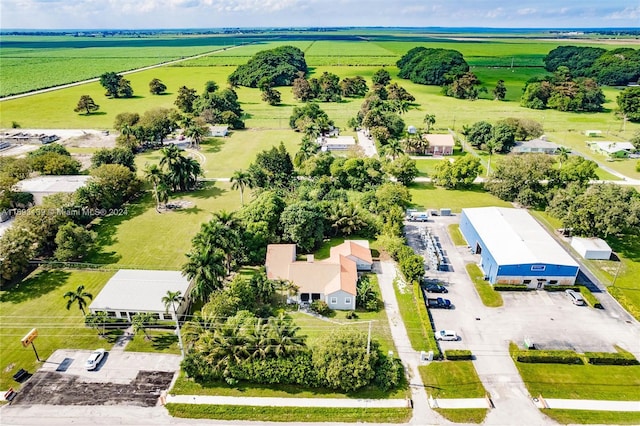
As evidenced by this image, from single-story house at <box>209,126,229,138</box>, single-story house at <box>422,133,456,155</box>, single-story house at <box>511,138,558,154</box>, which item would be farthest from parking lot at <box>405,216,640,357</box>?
single-story house at <box>209,126,229,138</box>

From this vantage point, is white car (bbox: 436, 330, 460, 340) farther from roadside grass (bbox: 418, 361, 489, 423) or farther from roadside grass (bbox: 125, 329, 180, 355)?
roadside grass (bbox: 125, 329, 180, 355)

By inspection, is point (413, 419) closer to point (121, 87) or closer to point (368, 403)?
point (368, 403)

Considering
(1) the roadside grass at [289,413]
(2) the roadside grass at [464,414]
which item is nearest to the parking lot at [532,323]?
(2) the roadside grass at [464,414]

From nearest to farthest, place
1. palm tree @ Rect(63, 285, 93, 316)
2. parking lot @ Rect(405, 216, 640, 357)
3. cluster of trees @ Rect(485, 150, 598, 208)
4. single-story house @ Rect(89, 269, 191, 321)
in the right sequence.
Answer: parking lot @ Rect(405, 216, 640, 357)
palm tree @ Rect(63, 285, 93, 316)
single-story house @ Rect(89, 269, 191, 321)
cluster of trees @ Rect(485, 150, 598, 208)

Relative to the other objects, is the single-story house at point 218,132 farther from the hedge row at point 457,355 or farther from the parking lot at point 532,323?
the hedge row at point 457,355

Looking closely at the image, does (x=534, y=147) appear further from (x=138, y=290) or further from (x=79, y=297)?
(x=79, y=297)

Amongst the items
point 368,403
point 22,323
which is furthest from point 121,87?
point 368,403
